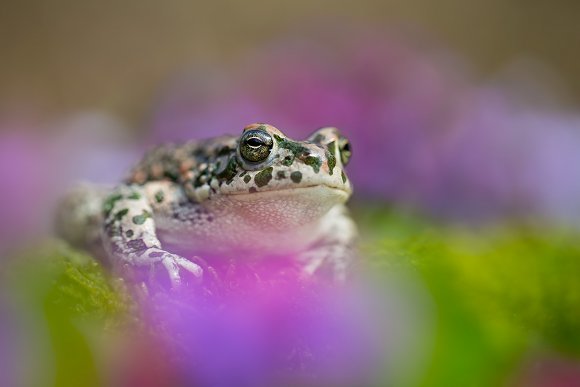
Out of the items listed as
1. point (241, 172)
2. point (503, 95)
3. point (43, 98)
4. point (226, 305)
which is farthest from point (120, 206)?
point (43, 98)

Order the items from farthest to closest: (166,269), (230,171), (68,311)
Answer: (230,171) < (166,269) < (68,311)

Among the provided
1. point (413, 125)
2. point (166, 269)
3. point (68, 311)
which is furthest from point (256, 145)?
point (413, 125)

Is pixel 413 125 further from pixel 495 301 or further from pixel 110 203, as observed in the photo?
pixel 495 301

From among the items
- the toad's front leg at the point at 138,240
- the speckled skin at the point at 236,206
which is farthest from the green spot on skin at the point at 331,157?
the toad's front leg at the point at 138,240

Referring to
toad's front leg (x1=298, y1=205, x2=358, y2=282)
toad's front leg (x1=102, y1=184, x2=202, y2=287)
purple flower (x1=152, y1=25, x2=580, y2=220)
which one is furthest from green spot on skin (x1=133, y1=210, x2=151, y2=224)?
purple flower (x1=152, y1=25, x2=580, y2=220)

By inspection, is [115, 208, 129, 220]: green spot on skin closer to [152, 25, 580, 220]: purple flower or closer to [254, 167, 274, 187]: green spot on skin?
[254, 167, 274, 187]: green spot on skin
